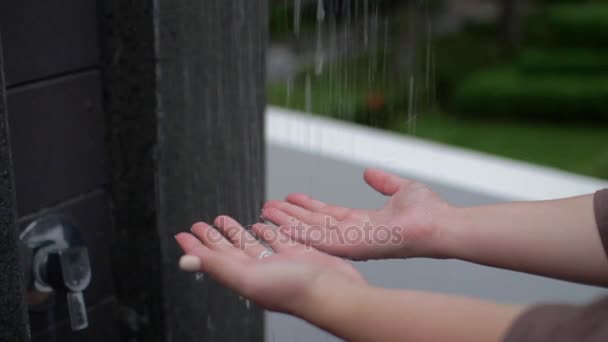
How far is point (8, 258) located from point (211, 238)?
0.96 feet

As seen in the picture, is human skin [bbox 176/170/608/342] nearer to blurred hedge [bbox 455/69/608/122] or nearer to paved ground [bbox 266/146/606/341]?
paved ground [bbox 266/146/606/341]

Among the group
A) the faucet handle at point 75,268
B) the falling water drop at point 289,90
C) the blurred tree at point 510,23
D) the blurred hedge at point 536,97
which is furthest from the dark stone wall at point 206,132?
the blurred tree at point 510,23

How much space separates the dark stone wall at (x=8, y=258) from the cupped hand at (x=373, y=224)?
392 millimetres

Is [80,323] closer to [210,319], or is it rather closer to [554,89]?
[210,319]

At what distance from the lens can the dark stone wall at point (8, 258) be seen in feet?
3.75

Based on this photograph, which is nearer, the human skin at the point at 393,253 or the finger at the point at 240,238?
the human skin at the point at 393,253

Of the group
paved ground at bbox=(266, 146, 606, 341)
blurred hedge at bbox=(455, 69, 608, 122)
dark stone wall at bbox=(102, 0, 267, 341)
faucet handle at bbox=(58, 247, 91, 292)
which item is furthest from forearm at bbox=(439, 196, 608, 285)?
blurred hedge at bbox=(455, 69, 608, 122)

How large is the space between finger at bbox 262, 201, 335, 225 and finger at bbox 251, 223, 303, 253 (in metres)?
0.08

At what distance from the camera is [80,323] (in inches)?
56.2

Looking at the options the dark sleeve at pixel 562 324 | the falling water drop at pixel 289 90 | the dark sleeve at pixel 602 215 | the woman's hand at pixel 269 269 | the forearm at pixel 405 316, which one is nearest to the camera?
the dark sleeve at pixel 562 324

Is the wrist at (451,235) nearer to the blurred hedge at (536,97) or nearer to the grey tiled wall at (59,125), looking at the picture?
the grey tiled wall at (59,125)

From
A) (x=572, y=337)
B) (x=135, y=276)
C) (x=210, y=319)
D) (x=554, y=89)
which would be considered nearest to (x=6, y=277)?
(x=135, y=276)

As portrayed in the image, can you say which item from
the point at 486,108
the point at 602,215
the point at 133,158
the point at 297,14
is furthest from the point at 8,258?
the point at 486,108

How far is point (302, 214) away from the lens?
52.2 inches
